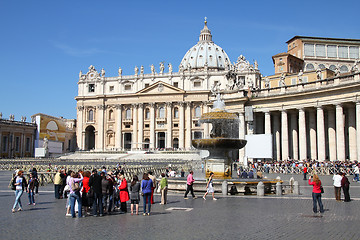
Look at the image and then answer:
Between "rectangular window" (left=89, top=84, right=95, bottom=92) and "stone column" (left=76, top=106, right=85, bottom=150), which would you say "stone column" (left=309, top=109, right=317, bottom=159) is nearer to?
"stone column" (left=76, top=106, right=85, bottom=150)

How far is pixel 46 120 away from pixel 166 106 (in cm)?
2779

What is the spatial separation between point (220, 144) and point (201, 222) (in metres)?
8.64

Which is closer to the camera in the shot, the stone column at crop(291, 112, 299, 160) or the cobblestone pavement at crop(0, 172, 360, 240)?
the cobblestone pavement at crop(0, 172, 360, 240)

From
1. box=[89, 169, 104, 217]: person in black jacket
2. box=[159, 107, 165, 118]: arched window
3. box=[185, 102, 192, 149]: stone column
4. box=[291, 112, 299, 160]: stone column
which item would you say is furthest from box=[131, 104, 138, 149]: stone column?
box=[89, 169, 104, 217]: person in black jacket

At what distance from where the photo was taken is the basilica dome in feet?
401

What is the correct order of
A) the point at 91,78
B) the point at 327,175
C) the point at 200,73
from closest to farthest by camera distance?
the point at 327,175, the point at 200,73, the point at 91,78

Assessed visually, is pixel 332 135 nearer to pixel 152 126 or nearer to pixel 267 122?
pixel 267 122

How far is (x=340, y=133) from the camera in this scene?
31641 mm

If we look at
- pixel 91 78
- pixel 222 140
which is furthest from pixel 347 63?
pixel 91 78

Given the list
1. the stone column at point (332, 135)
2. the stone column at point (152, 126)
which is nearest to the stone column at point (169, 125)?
the stone column at point (152, 126)

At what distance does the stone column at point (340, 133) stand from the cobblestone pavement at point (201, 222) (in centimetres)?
1780

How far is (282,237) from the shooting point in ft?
29.5

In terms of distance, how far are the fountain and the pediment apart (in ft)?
227

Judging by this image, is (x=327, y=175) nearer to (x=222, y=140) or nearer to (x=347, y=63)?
(x=222, y=140)
